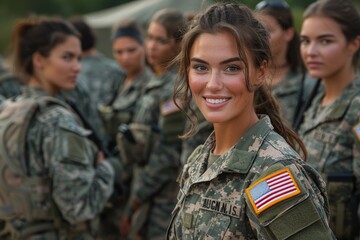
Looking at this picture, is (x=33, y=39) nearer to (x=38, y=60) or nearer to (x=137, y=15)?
(x=38, y=60)

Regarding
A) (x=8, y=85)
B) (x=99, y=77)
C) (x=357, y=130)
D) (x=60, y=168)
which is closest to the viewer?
(x=357, y=130)

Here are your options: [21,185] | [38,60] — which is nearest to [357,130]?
[21,185]

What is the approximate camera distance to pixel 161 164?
584 cm

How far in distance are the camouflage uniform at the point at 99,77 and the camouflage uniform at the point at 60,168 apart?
10.8 ft

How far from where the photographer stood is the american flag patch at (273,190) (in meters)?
2.38

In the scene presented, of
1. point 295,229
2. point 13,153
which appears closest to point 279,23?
point 13,153

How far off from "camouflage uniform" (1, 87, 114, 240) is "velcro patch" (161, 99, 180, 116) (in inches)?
55.4

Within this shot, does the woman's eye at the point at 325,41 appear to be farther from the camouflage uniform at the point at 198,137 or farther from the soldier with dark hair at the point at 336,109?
the camouflage uniform at the point at 198,137

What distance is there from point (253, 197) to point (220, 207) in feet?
0.59

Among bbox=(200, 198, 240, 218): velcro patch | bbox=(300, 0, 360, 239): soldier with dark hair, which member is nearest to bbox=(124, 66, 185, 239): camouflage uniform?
bbox=(300, 0, 360, 239): soldier with dark hair

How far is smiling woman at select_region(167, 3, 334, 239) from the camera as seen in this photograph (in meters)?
2.39

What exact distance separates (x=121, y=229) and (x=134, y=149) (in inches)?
31.8

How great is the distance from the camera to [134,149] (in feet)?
19.7

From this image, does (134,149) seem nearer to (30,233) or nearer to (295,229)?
(30,233)
